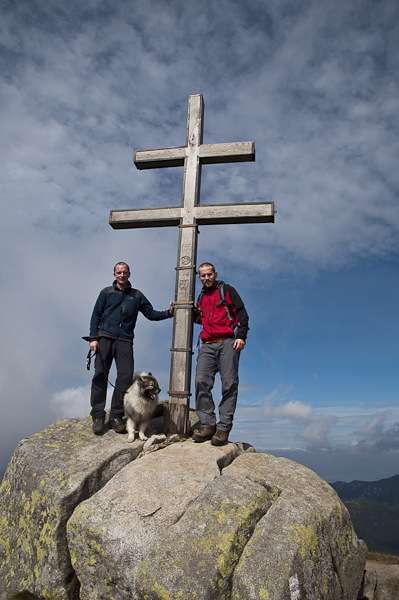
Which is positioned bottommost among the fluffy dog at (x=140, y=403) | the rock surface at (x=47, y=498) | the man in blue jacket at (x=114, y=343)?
the rock surface at (x=47, y=498)

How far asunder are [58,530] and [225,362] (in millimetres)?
4099

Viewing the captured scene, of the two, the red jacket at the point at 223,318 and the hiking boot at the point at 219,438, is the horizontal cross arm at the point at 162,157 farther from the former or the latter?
the hiking boot at the point at 219,438

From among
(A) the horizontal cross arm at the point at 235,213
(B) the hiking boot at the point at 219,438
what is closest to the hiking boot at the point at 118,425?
(B) the hiking boot at the point at 219,438

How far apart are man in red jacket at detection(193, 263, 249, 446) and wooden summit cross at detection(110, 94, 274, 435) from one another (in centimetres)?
64

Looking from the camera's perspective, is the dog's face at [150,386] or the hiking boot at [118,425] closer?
the dog's face at [150,386]

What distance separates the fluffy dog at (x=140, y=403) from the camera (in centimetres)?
795

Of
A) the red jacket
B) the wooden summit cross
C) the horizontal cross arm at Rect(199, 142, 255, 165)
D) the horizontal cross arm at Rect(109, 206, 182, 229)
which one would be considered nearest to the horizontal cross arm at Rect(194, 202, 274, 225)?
the wooden summit cross

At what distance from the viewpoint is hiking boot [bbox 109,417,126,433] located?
820cm

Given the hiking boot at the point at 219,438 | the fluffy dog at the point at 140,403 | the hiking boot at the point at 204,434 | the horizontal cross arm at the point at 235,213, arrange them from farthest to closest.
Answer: the horizontal cross arm at the point at 235,213 < the fluffy dog at the point at 140,403 < the hiking boot at the point at 204,434 < the hiking boot at the point at 219,438

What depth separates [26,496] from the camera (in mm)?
6676

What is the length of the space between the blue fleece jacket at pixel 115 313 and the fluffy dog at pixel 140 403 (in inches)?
44.1

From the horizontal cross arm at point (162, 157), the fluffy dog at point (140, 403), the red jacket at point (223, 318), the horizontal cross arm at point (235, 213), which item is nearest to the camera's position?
the fluffy dog at point (140, 403)

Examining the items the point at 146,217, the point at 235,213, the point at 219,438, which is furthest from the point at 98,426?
the point at 235,213

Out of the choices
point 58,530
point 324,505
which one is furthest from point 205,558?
point 58,530
